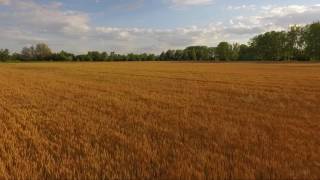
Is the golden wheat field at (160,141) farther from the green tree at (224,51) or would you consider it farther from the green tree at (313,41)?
the green tree at (224,51)

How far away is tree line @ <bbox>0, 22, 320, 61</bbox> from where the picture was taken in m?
107

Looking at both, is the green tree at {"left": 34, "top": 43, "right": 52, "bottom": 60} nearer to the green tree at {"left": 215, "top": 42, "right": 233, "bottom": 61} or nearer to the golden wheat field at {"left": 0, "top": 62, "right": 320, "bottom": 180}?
the green tree at {"left": 215, "top": 42, "right": 233, "bottom": 61}

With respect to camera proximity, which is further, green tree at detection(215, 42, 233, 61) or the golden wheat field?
green tree at detection(215, 42, 233, 61)

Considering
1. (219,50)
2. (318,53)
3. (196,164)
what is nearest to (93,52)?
(219,50)

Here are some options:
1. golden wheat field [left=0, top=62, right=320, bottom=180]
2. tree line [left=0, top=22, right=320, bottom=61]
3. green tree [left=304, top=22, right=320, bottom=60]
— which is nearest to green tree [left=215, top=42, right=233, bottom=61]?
tree line [left=0, top=22, right=320, bottom=61]

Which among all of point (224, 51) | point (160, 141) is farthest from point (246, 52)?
point (160, 141)

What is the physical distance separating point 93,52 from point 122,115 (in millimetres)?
144946

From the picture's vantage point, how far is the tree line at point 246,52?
106562mm

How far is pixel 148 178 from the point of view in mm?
5613

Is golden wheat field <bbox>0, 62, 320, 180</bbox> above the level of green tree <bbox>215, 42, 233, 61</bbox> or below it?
below

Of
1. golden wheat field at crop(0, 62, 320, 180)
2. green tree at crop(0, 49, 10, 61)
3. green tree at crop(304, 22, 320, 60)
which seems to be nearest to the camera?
golden wheat field at crop(0, 62, 320, 180)

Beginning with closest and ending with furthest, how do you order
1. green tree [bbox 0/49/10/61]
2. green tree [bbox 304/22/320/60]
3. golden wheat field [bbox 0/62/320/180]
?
golden wheat field [bbox 0/62/320/180] < green tree [bbox 304/22/320/60] < green tree [bbox 0/49/10/61]

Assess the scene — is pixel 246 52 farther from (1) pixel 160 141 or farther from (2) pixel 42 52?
(1) pixel 160 141

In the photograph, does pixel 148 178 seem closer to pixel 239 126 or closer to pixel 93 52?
pixel 239 126
